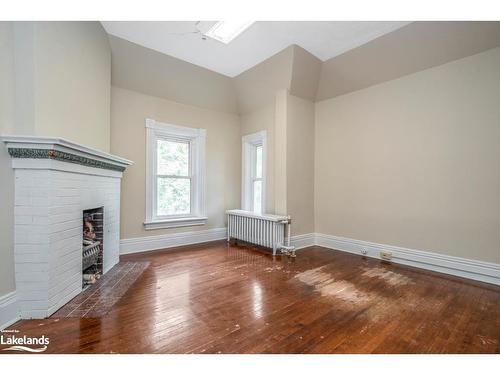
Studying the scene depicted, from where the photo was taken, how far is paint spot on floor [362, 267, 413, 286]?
8.80 ft

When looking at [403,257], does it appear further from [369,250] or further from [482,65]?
[482,65]

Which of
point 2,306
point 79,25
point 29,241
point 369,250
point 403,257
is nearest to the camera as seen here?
point 2,306

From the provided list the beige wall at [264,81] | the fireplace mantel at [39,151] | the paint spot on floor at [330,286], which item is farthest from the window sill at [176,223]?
the beige wall at [264,81]

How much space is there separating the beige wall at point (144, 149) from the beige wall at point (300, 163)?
1.41m

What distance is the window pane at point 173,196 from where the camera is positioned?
4.17 meters

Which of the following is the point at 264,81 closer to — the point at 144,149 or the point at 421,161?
the point at 144,149

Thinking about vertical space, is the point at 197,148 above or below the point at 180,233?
above

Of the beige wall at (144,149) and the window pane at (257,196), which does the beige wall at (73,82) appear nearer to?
the beige wall at (144,149)

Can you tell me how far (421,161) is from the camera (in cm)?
314

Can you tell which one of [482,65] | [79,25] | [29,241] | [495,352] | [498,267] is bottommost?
[495,352]

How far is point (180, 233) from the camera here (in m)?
4.27

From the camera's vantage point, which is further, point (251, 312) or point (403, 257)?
point (403, 257)

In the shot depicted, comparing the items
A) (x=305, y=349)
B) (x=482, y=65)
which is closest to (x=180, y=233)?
(x=305, y=349)

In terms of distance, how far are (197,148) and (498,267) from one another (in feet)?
15.0
